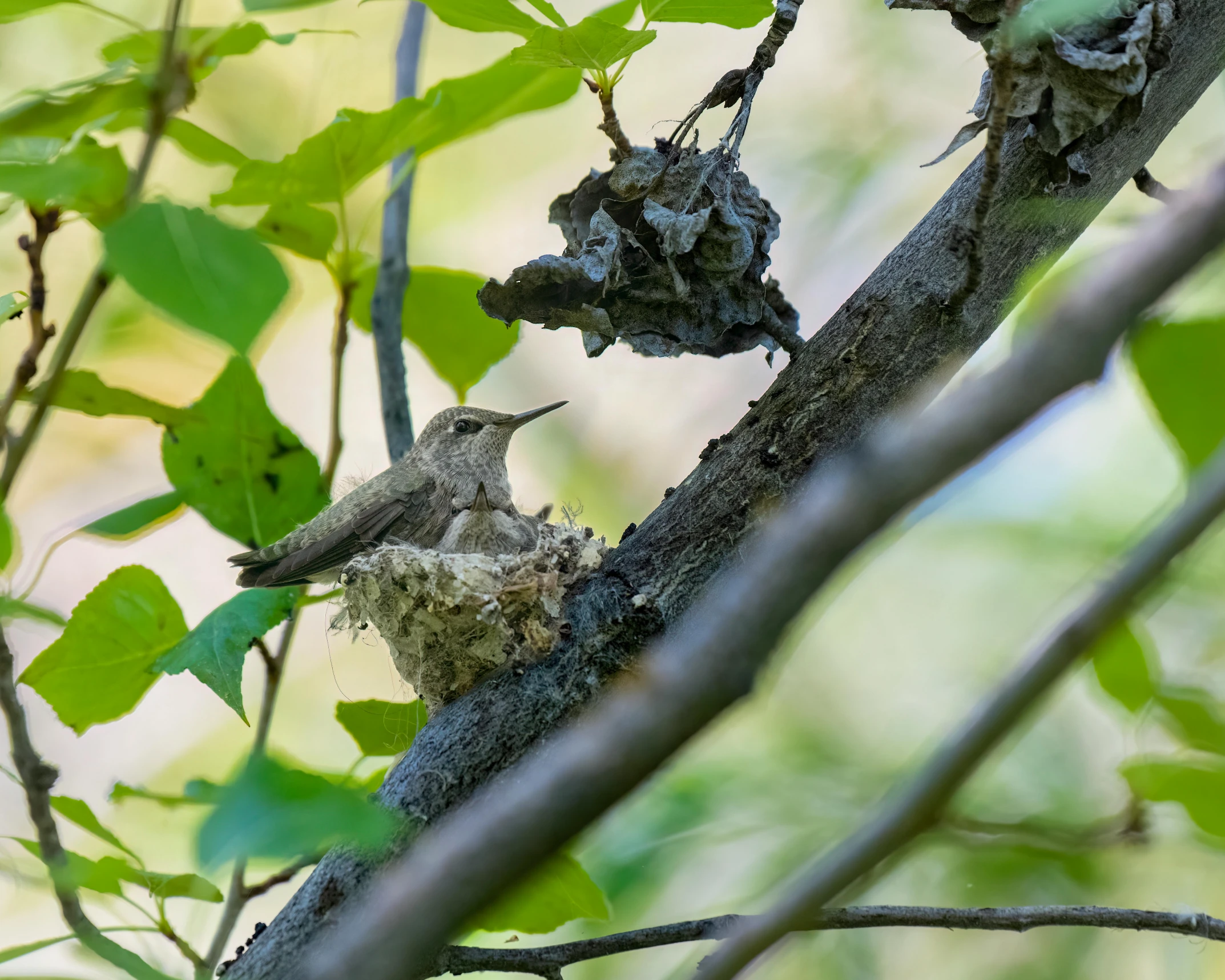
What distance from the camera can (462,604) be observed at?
218 cm

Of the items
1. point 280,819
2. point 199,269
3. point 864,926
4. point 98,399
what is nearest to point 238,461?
point 98,399

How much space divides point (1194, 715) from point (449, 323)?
1.65 m

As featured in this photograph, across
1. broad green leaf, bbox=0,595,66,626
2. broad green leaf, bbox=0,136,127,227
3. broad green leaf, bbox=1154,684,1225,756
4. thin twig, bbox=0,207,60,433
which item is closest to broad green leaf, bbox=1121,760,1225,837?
broad green leaf, bbox=1154,684,1225,756

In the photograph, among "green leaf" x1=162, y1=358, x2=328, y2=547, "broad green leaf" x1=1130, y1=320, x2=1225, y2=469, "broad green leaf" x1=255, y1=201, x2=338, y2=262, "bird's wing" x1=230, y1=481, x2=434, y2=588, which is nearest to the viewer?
"broad green leaf" x1=1130, y1=320, x2=1225, y2=469

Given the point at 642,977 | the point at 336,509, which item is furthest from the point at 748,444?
the point at 642,977

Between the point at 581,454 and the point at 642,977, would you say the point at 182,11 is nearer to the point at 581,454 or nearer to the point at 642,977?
the point at 642,977

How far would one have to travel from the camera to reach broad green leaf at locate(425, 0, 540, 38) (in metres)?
1.48

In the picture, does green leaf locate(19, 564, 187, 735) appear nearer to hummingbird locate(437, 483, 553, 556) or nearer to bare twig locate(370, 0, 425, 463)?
bare twig locate(370, 0, 425, 463)

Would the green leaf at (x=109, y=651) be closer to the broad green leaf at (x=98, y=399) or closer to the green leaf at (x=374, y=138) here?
the broad green leaf at (x=98, y=399)

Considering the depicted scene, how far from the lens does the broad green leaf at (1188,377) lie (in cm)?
121

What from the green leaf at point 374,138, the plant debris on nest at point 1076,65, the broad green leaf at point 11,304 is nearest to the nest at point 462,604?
the green leaf at point 374,138

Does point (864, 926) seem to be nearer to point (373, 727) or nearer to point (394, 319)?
point (373, 727)

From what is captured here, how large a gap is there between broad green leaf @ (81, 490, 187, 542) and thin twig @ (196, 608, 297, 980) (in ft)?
1.11

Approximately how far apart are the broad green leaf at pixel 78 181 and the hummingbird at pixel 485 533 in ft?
4.65
